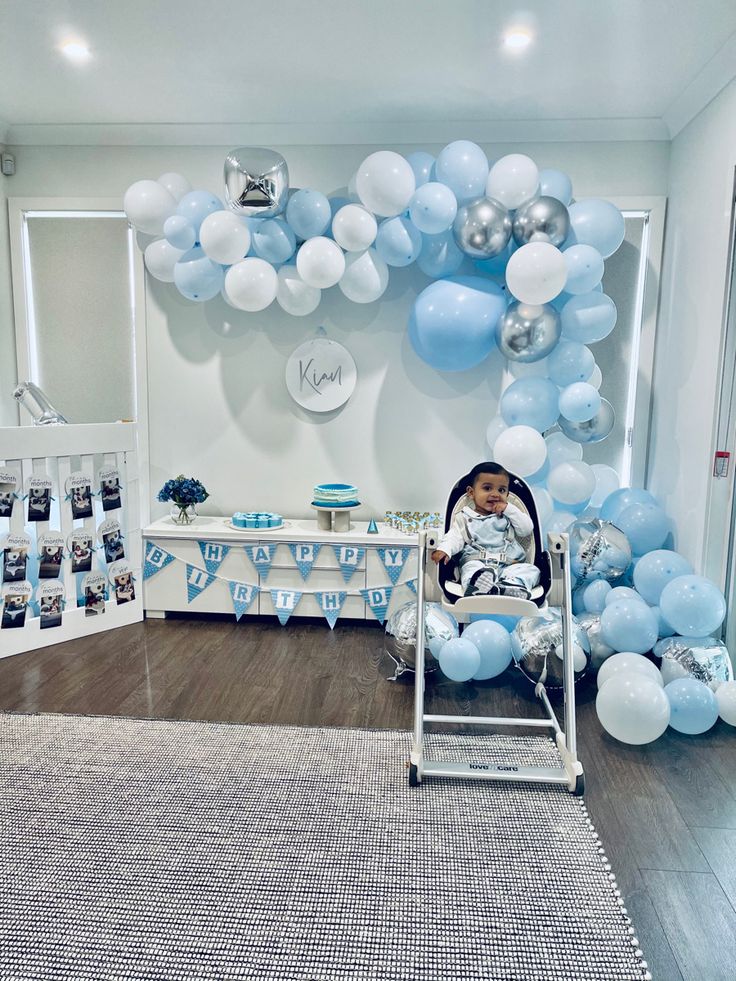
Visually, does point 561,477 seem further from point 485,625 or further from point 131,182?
point 131,182

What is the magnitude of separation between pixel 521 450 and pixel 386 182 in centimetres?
126

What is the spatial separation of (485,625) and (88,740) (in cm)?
154

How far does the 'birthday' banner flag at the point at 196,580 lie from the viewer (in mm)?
3654

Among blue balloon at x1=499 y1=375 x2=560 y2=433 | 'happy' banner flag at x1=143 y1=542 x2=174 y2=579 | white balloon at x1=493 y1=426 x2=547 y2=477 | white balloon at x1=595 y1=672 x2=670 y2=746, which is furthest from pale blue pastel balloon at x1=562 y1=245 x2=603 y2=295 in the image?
'happy' banner flag at x1=143 y1=542 x2=174 y2=579

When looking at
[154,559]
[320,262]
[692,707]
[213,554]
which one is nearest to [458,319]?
[320,262]

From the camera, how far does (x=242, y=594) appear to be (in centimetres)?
362

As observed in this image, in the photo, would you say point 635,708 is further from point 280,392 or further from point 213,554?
point 280,392

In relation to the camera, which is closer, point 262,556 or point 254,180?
point 254,180

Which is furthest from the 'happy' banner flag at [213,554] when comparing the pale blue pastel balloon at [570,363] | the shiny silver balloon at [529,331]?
the pale blue pastel balloon at [570,363]

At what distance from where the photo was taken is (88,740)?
2449 mm

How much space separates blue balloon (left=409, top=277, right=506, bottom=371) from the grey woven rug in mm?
1676

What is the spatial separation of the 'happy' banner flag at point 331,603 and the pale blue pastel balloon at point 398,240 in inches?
64.7

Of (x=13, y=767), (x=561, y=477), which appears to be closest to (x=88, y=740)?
(x=13, y=767)

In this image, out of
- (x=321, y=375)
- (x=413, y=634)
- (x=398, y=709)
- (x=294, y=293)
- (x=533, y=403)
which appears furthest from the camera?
(x=321, y=375)
